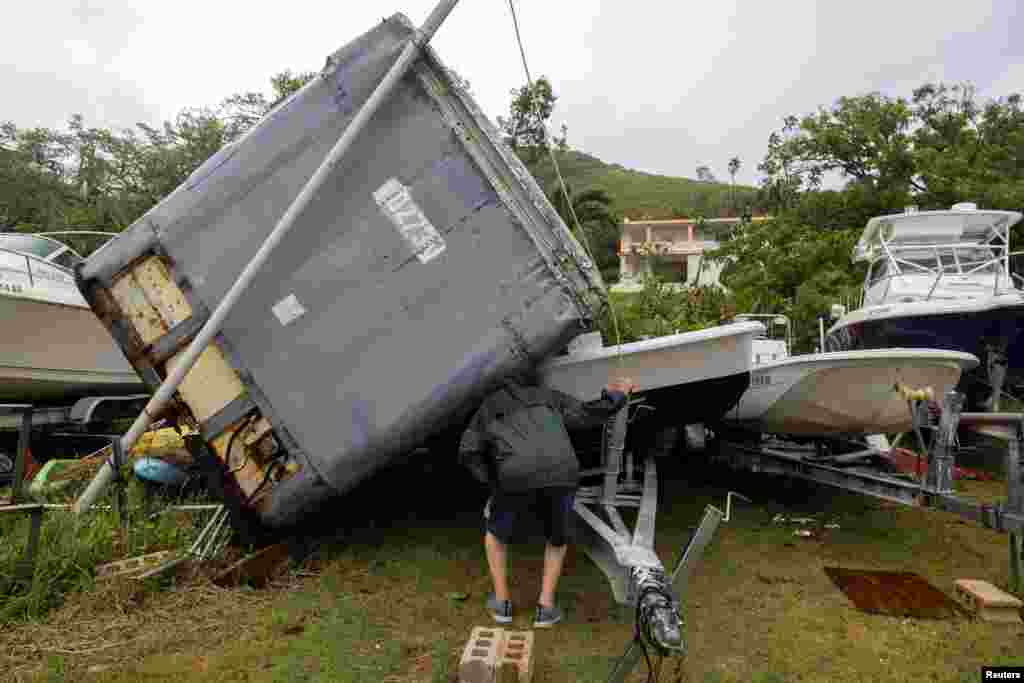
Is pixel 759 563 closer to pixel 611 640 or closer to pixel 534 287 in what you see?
pixel 611 640

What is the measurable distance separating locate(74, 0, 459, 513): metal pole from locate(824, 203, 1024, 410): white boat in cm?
668

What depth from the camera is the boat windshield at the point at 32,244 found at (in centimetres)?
719

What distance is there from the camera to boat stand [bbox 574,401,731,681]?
2.12m

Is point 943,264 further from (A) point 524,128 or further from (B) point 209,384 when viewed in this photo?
(A) point 524,128

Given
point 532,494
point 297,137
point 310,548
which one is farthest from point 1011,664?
point 297,137

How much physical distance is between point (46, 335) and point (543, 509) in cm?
598

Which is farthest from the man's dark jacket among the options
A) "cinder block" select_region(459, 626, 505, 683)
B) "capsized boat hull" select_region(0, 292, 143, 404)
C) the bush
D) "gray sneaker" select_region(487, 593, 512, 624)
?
the bush

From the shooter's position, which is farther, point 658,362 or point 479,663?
point 658,362

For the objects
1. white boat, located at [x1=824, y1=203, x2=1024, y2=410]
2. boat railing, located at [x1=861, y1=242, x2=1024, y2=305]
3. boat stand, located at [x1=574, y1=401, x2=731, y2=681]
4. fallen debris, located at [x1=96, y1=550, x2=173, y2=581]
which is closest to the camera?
boat stand, located at [x1=574, y1=401, x2=731, y2=681]

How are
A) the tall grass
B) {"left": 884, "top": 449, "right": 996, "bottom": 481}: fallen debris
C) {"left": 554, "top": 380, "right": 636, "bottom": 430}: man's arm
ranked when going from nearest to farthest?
the tall grass, {"left": 554, "top": 380, "right": 636, "bottom": 430}: man's arm, {"left": 884, "top": 449, "right": 996, "bottom": 481}: fallen debris

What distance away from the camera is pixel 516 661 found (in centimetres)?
252

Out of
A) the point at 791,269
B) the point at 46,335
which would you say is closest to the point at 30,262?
the point at 46,335

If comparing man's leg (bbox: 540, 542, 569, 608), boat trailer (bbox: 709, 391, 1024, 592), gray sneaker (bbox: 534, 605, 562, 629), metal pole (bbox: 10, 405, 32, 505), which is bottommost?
boat trailer (bbox: 709, 391, 1024, 592)

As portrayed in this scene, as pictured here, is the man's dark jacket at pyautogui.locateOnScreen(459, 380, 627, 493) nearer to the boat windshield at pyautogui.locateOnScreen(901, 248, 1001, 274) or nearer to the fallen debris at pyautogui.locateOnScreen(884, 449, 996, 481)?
the fallen debris at pyautogui.locateOnScreen(884, 449, 996, 481)
